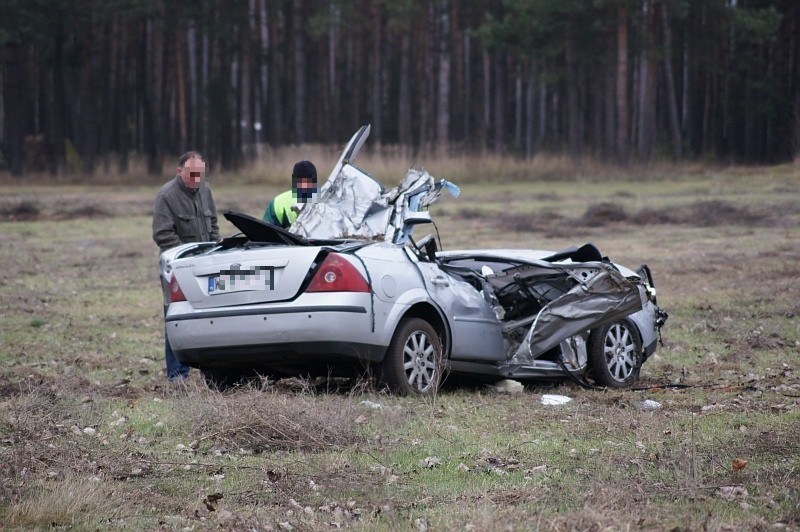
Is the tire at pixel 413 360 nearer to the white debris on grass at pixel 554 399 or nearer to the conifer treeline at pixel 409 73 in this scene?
the white debris on grass at pixel 554 399

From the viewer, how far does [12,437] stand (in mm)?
6816

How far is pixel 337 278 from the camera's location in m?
8.27

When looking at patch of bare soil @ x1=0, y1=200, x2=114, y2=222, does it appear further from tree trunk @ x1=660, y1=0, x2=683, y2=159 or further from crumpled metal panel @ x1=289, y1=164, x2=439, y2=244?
tree trunk @ x1=660, y1=0, x2=683, y2=159

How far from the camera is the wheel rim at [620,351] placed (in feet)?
32.0

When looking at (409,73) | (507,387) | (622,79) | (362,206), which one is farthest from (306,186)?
(409,73)

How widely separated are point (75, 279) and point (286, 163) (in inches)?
940

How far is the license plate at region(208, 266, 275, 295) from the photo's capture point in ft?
27.5

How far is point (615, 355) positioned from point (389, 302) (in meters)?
2.17

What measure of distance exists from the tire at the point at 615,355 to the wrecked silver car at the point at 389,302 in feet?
0.04

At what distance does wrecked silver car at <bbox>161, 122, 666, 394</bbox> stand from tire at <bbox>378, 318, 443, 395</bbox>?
10 mm

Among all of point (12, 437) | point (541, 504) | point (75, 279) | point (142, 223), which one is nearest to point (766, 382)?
point (541, 504)

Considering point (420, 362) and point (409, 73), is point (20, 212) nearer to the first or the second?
point (420, 362)

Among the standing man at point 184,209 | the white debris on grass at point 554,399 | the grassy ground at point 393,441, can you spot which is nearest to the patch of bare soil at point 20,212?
the grassy ground at point 393,441

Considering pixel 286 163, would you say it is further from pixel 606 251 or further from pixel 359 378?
pixel 359 378
